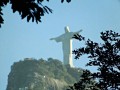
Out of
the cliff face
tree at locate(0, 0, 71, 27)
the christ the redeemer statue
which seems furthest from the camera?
the christ the redeemer statue

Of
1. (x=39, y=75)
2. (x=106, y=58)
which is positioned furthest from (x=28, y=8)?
(x=39, y=75)

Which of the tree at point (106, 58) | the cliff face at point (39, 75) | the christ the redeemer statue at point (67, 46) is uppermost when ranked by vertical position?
the christ the redeemer statue at point (67, 46)

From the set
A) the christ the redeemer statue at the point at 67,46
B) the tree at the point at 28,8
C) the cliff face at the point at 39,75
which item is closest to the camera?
the tree at the point at 28,8

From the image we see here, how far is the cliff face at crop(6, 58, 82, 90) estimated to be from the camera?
96.4m

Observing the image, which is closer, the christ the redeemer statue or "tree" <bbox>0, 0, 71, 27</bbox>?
"tree" <bbox>0, 0, 71, 27</bbox>

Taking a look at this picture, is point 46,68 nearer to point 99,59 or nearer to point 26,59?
point 26,59

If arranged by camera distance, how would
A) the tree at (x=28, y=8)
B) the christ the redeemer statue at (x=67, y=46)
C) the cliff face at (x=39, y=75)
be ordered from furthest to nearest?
the christ the redeemer statue at (x=67, y=46), the cliff face at (x=39, y=75), the tree at (x=28, y=8)

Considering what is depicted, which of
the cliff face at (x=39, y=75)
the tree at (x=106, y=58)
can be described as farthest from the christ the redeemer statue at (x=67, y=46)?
the tree at (x=106, y=58)

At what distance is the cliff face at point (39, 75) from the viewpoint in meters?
96.4

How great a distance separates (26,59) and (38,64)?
175 inches

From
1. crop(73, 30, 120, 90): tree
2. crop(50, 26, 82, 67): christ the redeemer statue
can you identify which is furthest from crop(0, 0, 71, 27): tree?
crop(50, 26, 82, 67): christ the redeemer statue

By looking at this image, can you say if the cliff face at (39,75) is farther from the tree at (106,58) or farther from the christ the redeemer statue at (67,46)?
the tree at (106,58)

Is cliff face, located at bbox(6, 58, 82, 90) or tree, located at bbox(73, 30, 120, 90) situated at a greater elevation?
cliff face, located at bbox(6, 58, 82, 90)

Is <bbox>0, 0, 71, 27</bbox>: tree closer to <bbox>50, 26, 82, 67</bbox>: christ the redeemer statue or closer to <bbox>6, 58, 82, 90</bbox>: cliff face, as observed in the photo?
<bbox>6, 58, 82, 90</bbox>: cliff face
